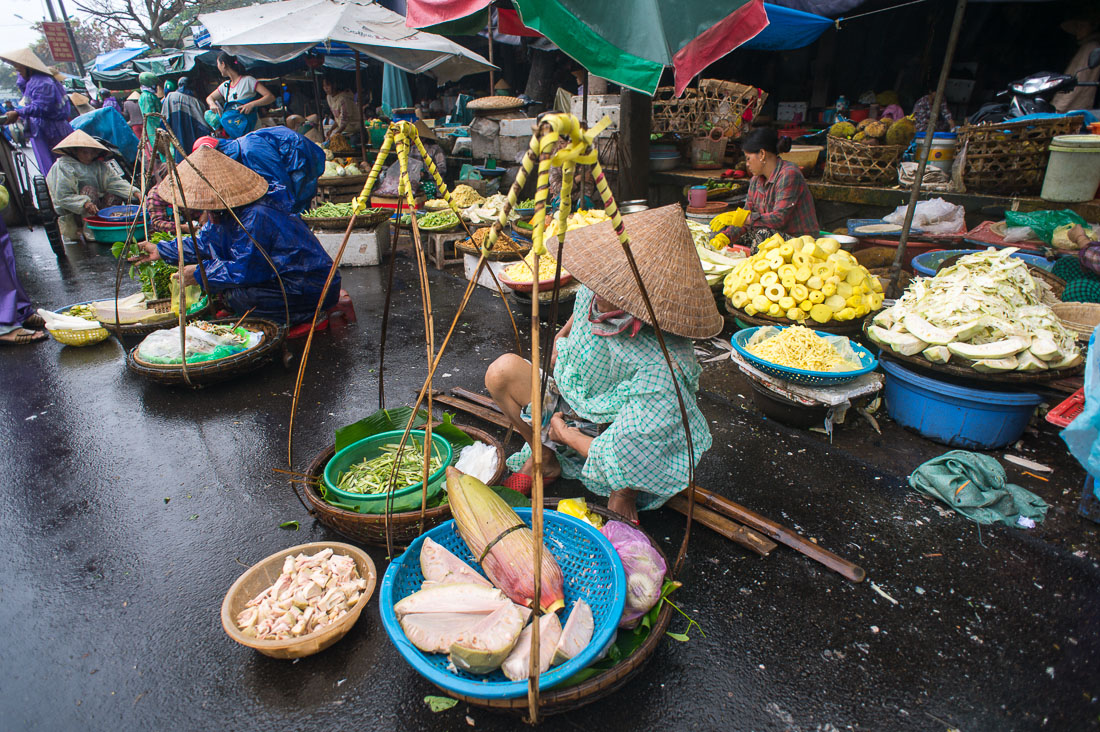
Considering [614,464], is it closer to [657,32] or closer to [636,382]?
[636,382]

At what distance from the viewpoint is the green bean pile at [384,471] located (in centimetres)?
261

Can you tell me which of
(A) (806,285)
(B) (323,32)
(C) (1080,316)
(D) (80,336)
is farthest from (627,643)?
(B) (323,32)

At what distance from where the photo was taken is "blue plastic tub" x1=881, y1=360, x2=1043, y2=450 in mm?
2965

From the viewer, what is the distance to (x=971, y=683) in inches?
74.7

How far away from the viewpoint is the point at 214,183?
157 inches

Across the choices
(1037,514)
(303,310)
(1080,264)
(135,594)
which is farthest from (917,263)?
(135,594)

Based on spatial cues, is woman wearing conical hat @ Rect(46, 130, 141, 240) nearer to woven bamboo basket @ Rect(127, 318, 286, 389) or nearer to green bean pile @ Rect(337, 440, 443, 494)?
woven bamboo basket @ Rect(127, 318, 286, 389)

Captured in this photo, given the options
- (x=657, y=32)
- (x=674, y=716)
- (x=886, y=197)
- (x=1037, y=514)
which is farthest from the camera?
(x=886, y=197)

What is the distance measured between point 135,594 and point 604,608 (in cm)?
196

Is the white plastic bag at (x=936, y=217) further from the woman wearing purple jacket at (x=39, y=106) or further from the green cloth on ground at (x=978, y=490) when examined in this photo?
the woman wearing purple jacket at (x=39, y=106)

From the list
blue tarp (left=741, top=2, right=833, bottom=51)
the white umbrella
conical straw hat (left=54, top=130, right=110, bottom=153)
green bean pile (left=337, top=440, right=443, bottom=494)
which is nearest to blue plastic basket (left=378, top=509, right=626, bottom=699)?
green bean pile (left=337, top=440, right=443, bottom=494)

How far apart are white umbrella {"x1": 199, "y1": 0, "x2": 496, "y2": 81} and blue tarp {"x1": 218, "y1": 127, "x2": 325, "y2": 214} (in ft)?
11.2

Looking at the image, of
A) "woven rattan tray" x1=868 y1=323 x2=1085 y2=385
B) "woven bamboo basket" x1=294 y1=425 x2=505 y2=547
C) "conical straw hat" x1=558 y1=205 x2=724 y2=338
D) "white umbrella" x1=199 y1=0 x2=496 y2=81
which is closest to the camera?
"conical straw hat" x1=558 y1=205 x2=724 y2=338

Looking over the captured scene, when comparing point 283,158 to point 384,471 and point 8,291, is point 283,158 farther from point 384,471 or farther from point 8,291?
point 384,471
